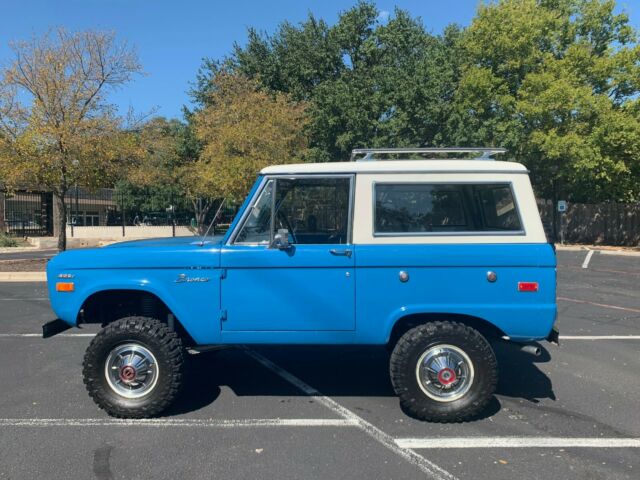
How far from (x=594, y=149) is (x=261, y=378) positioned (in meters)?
24.5

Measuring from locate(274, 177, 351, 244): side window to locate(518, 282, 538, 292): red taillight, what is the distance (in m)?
1.46

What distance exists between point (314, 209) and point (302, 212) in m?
0.11

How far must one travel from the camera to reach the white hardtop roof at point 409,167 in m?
4.27

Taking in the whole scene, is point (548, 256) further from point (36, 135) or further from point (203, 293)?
point (36, 135)

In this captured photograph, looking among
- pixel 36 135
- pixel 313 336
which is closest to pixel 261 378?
pixel 313 336

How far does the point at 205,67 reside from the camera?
32.6m

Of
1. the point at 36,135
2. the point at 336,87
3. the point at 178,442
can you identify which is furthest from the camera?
the point at 336,87

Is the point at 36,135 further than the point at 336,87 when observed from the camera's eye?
No

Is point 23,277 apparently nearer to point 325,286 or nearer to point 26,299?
point 26,299

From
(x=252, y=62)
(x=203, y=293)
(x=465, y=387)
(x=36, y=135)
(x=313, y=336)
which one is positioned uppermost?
(x=252, y=62)

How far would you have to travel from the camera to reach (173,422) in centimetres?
430

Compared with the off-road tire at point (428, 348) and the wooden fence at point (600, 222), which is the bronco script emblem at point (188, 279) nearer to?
the off-road tire at point (428, 348)

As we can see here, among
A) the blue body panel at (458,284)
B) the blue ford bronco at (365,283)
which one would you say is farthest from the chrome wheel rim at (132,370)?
the blue body panel at (458,284)

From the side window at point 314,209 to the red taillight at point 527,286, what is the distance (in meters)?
1.46
